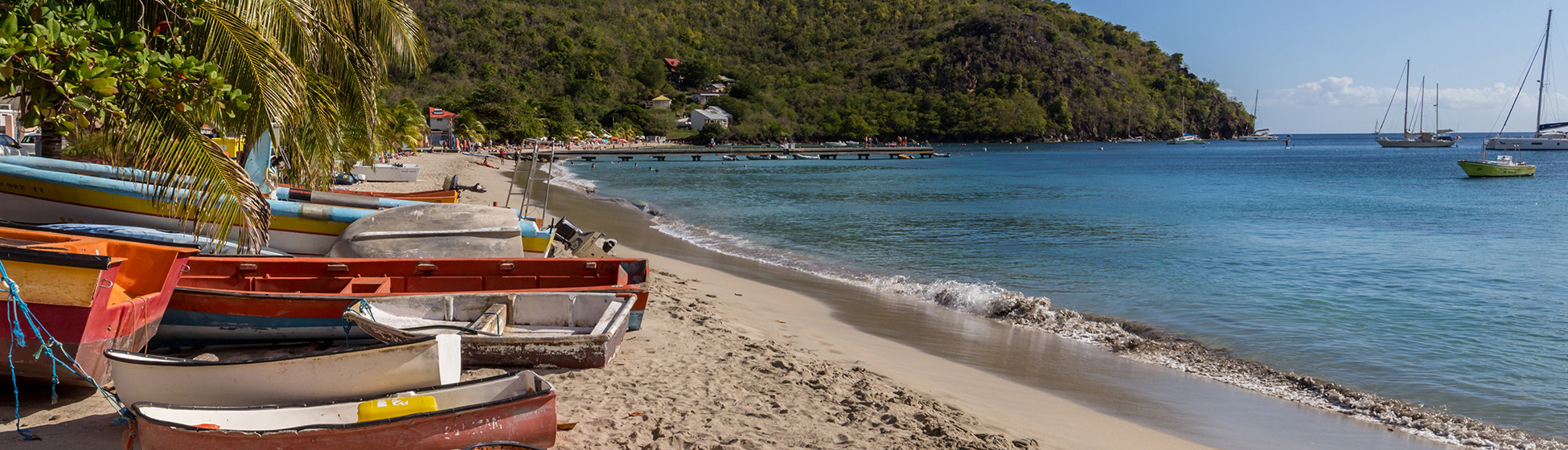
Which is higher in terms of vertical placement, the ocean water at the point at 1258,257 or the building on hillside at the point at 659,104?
the building on hillside at the point at 659,104

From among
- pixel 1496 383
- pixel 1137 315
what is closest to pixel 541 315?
pixel 1137 315

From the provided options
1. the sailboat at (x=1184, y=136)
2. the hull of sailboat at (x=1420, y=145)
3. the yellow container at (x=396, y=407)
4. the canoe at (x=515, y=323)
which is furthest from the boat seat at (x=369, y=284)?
the sailboat at (x=1184, y=136)

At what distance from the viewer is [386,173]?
29.3 meters

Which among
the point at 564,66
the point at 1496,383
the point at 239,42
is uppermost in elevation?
the point at 564,66

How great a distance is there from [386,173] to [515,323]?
79.0 ft

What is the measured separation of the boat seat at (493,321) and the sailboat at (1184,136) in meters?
152

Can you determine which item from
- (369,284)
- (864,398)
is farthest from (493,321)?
(864,398)

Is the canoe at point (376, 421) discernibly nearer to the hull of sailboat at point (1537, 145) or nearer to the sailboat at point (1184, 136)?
the hull of sailboat at point (1537, 145)

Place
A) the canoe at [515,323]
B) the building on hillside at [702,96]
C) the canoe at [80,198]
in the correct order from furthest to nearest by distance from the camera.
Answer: the building on hillside at [702,96] → the canoe at [80,198] → the canoe at [515,323]

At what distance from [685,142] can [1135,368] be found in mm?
103744

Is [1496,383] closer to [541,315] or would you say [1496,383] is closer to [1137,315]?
[1137,315]

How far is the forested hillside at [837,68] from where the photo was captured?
11481cm

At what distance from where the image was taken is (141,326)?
602 centimetres

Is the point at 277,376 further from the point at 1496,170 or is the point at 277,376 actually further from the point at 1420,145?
the point at 1420,145
